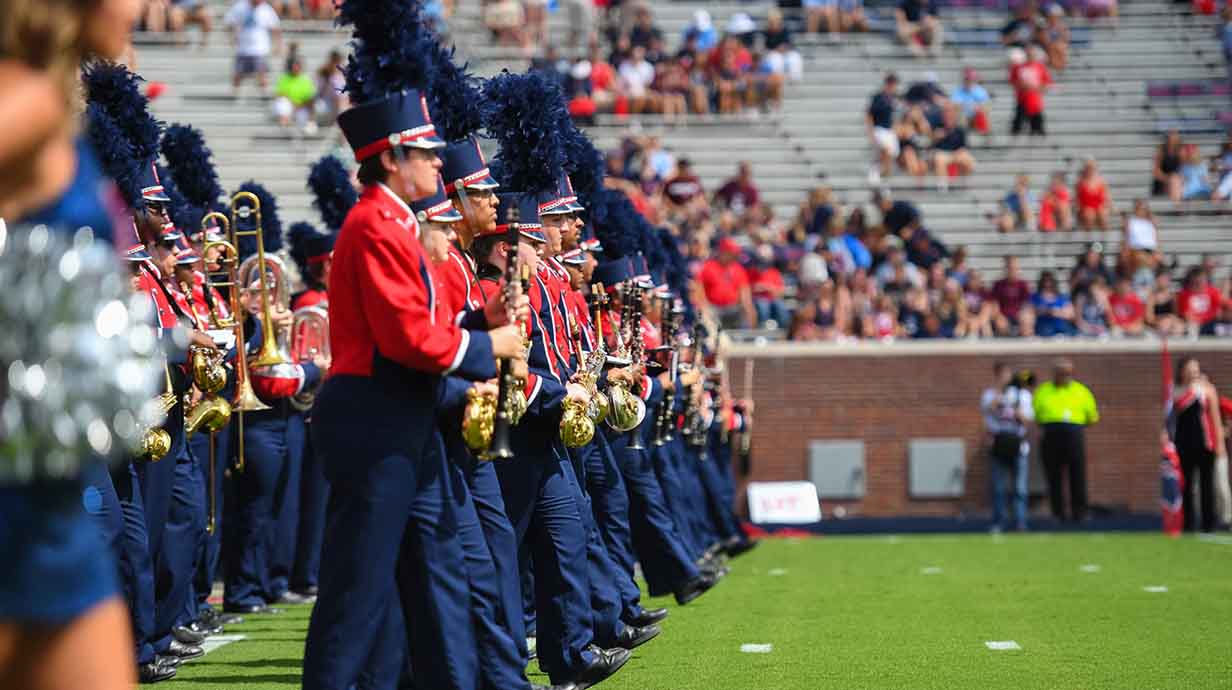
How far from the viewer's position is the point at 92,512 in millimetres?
7594

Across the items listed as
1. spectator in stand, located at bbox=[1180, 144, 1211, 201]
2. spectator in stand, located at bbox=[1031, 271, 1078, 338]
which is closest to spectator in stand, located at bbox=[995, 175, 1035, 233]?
spectator in stand, located at bbox=[1180, 144, 1211, 201]

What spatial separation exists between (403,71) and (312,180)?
6880 mm

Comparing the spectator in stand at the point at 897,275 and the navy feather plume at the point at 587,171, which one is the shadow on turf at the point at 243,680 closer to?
the navy feather plume at the point at 587,171

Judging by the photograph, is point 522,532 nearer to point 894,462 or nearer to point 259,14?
point 894,462

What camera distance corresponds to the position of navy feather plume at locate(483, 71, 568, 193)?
963 centimetres

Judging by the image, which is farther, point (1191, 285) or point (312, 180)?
point (1191, 285)

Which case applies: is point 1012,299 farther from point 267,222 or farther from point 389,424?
point 389,424

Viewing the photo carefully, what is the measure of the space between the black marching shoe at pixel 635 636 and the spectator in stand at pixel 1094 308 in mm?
16182

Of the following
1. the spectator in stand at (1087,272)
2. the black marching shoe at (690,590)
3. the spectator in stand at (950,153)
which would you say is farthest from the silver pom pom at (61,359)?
the spectator in stand at (950,153)

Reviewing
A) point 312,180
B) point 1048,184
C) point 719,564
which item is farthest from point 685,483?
point 1048,184

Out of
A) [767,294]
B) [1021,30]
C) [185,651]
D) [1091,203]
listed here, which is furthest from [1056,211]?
[185,651]

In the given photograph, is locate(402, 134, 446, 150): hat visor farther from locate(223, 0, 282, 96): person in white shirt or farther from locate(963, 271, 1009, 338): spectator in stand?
locate(223, 0, 282, 96): person in white shirt

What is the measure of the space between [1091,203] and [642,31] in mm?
7433

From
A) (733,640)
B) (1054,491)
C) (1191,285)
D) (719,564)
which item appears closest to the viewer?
(733,640)
